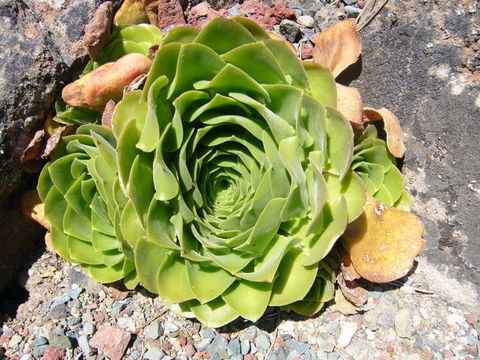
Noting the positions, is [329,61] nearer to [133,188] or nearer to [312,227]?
[312,227]

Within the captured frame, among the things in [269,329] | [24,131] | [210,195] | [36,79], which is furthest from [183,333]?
[36,79]

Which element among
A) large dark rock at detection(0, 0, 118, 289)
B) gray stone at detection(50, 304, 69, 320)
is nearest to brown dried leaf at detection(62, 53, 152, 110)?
large dark rock at detection(0, 0, 118, 289)

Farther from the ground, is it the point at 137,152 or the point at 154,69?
the point at 154,69

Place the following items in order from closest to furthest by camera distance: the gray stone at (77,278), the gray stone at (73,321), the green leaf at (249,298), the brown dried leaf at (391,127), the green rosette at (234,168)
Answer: the green rosette at (234,168) < the green leaf at (249,298) < the brown dried leaf at (391,127) < the gray stone at (73,321) < the gray stone at (77,278)

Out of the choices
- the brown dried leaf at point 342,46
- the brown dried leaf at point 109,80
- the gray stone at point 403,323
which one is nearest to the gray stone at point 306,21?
the brown dried leaf at point 342,46

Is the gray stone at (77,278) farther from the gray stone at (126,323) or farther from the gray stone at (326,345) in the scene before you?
the gray stone at (326,345)
